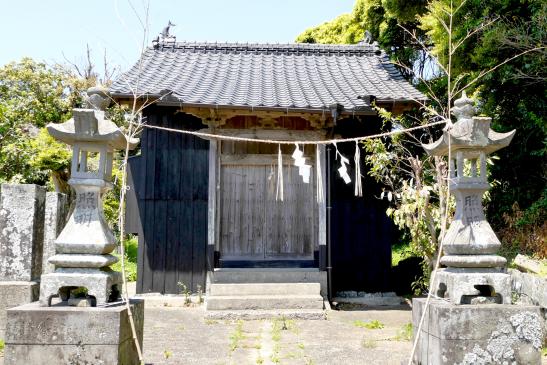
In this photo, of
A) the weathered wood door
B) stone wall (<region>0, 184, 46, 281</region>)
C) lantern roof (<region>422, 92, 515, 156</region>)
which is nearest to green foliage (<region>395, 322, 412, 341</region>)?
lantern roof (<region>422, 92, 515, 156</region>)

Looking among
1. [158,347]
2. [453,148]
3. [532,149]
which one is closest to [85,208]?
[158,347]

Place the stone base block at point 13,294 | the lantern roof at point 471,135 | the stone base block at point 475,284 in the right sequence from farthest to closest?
the stone base block at point 13,294 < the lantern roof at point 471,135 < the stone base block at point 475,284

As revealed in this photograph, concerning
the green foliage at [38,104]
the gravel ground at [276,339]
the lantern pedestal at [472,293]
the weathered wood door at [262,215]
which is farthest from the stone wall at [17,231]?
the green foliage at [38,104]

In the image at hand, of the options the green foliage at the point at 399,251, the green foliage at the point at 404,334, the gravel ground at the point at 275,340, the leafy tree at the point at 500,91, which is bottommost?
the gravel ground at the point at 275,340

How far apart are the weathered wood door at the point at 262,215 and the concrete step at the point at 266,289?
1.15 meters

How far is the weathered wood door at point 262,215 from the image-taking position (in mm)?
9453

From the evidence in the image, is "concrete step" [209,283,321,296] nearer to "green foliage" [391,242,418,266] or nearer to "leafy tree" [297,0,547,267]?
"leafy tree" [297,0,547,267]

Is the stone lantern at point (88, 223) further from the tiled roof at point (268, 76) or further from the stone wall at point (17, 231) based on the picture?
the tiled roof at point (268, 76)

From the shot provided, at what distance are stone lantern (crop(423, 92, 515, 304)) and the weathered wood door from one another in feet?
16.6

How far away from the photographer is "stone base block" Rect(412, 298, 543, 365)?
13.0ft

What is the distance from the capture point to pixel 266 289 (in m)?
8.30

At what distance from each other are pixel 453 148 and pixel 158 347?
168 inches

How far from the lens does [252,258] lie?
31.0 feet

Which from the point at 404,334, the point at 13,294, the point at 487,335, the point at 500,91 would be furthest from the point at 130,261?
the point at 487,335
